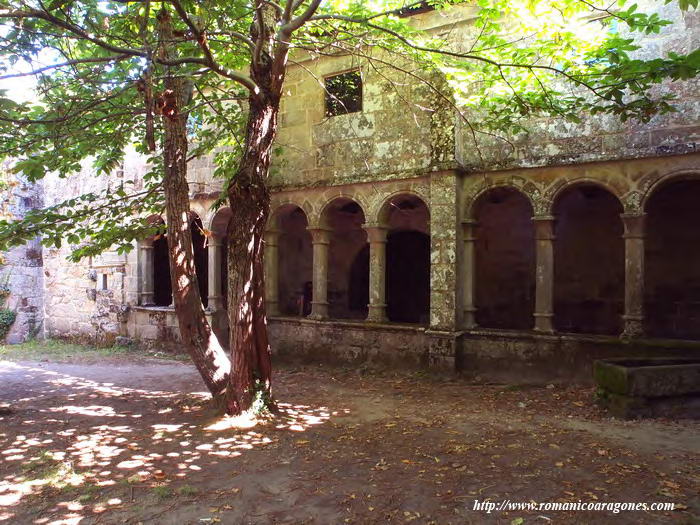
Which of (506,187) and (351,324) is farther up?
(506,187)

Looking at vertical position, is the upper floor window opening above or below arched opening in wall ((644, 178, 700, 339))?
above

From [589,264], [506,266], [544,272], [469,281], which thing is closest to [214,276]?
[469,281]

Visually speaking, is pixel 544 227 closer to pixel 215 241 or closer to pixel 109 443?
A: pixel 109 443

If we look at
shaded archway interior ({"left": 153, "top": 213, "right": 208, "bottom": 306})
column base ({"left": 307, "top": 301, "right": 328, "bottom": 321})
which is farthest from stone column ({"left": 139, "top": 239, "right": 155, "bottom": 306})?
column base ({"left": 307, "top": 301, "right": 328, "bottom": 321})

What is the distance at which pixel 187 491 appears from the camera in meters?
3.76

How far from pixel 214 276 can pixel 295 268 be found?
5.34 ft

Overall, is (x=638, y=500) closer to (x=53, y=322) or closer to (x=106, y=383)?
(x=106, y=383)

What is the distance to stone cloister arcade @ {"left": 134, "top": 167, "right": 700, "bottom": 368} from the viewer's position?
7.09 metres

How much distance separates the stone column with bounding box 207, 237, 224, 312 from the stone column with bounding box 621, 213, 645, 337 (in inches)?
279

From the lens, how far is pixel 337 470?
418 cm

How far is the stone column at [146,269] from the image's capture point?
11477 mm

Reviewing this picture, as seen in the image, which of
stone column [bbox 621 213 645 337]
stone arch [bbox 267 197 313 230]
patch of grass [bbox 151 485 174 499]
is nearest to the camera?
patch of grass [bbox 151 485 174 499]

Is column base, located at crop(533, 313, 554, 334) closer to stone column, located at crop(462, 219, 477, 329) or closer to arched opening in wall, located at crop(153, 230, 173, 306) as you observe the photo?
stone column, located at crop(462, 219, 477, 329)

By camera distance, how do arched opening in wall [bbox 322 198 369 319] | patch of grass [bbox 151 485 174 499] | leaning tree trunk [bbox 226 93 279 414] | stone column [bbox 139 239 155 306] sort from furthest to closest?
stone column [bbox 139 239 155 306] < arched opening in wall [bbox 322 198 369 319] < leaning tree trunk [bbox 226 93 279 414] < patch of grass [bbox 151 485 174 499]
